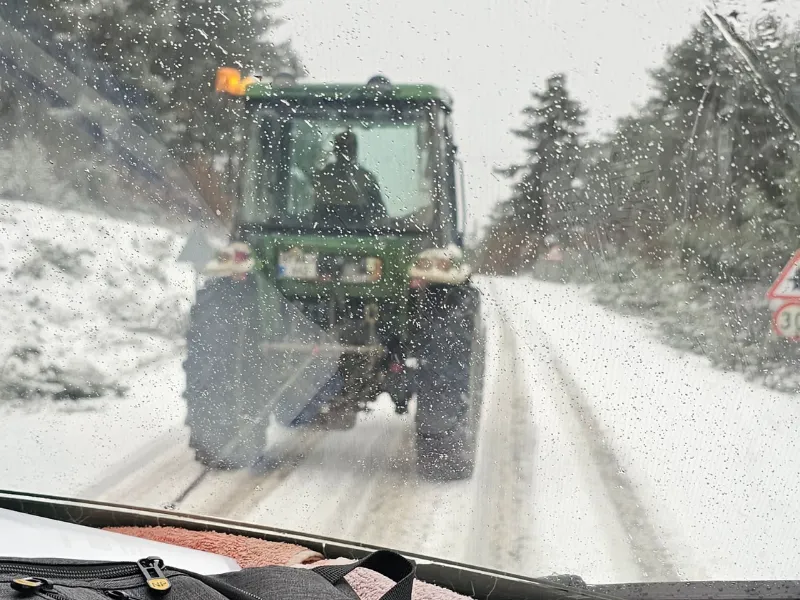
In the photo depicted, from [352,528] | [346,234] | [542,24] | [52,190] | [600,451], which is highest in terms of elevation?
[542,24]

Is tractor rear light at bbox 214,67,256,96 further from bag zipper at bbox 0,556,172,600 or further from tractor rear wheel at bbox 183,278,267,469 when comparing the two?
bag zipper at bbox 0,556,172,600

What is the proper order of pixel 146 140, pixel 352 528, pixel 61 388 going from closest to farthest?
1. pixel 352 528
2. pixel 146 140
3. pixel 61 388

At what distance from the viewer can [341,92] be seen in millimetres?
1505

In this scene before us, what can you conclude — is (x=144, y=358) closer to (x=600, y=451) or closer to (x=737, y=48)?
(x=600, y=451)

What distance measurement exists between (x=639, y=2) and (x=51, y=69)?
136 centimetres

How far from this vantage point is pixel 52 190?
1.74 metres

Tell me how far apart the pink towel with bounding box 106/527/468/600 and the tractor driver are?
2.37 ft

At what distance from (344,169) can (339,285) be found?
27cm

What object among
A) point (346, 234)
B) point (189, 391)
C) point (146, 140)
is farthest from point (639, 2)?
point (189, 391)

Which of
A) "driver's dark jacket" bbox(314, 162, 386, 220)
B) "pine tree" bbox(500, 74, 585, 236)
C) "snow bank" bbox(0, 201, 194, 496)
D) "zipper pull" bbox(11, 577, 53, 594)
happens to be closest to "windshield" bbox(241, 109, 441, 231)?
"driver's dark jacket" bbox(314, 162, 386, 220)

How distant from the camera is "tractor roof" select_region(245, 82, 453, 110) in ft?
4.72

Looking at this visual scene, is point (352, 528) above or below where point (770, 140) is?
below

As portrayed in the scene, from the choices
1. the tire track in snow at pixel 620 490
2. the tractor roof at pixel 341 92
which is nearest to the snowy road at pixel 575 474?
the tire track in snow at pixel 620 490

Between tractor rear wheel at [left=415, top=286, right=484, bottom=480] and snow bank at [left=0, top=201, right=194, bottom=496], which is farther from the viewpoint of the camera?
snow bank at [left=0, top=201, right=194, bottom=496]
